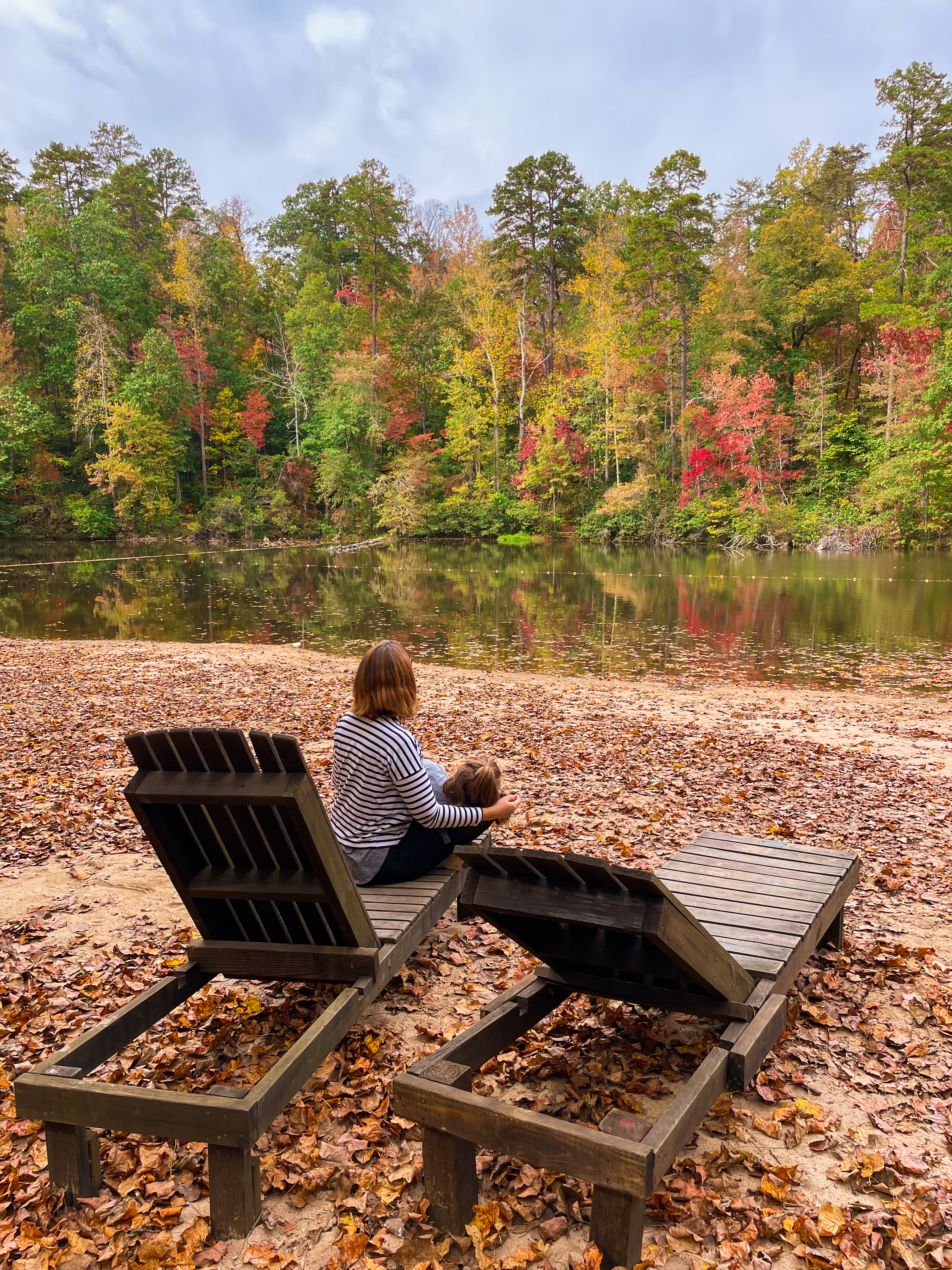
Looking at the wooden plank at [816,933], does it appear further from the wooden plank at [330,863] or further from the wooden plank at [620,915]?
the wooden plank at [330,863]

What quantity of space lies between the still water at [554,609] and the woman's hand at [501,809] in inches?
388

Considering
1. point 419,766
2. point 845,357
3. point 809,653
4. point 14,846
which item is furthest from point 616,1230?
point 845,357

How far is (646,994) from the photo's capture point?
2826 millimetres

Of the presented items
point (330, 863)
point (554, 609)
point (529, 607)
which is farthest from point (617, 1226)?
point (529, 607)

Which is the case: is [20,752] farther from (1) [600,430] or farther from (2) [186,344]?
(2) [186,344]

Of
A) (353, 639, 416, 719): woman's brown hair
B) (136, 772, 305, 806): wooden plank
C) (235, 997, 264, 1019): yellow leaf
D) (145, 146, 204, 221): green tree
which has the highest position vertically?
(145, 146, 204, 221): green tree

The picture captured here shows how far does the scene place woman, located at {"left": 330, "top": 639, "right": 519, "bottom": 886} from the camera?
3.42 metres

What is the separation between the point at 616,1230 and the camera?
209cm

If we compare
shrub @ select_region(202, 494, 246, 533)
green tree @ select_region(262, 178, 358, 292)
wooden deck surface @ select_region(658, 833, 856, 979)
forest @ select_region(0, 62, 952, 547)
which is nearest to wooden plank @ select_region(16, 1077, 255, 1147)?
wooden deck surface @ select_region(658, 833, 856, 979)

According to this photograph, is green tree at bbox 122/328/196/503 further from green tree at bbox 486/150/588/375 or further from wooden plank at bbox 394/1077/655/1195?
wooden plank at bbox 394/1077/655/1195

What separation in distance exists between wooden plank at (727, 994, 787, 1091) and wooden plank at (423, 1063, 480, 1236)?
84 centimetres

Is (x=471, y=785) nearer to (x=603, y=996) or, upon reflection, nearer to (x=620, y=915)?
(x=603, y=996)

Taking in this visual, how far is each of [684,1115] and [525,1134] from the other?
428mm

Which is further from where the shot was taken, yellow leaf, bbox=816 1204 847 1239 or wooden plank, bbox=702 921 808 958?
wooden plank, bbox=702 921 808 958
